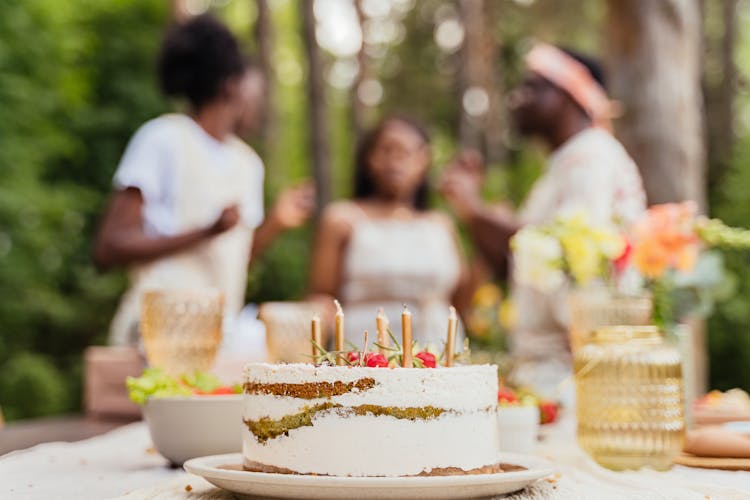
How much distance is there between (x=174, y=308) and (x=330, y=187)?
38.0ft

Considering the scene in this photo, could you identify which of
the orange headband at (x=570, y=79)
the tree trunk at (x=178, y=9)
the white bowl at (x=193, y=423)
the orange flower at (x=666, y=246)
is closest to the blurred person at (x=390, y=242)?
the orange headband at (x=570, y=79)

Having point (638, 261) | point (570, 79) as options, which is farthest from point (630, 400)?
point (570, 79)

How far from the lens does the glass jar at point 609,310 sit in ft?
7.36

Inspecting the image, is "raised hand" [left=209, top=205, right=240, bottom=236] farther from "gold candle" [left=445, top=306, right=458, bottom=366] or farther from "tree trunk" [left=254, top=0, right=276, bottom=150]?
"tree trunk" [left=254, top=0, right=276, bottom=150]

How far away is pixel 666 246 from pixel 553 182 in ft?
4.16

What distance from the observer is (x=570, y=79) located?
160 inches

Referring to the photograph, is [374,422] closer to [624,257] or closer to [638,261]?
[638,261]

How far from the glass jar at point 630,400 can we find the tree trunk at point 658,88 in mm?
2927

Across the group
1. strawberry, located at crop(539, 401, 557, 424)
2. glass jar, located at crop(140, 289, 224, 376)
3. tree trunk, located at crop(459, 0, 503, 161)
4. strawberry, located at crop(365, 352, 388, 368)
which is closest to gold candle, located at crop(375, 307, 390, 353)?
strawberry, located at crop(365, 352, 388, 368)

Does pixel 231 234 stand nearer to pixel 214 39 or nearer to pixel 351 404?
pixel 214 39

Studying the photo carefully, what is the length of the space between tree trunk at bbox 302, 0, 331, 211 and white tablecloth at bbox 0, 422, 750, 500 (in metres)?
11.5

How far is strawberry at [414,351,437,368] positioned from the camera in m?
1.55

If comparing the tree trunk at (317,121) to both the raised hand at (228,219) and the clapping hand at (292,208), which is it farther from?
the raised hand at (228,219)

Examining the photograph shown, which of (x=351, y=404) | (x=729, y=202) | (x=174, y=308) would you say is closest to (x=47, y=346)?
Result: (x=729, y=202)
